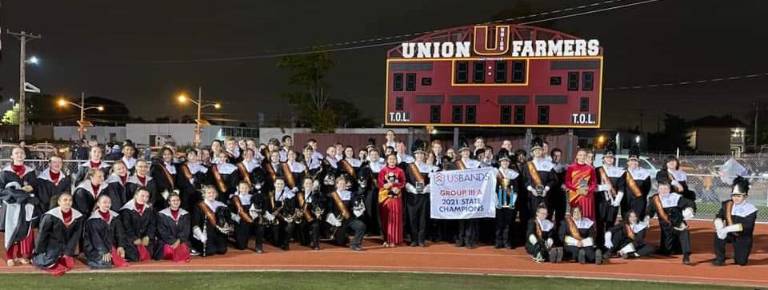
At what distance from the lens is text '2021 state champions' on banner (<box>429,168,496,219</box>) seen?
1131cm

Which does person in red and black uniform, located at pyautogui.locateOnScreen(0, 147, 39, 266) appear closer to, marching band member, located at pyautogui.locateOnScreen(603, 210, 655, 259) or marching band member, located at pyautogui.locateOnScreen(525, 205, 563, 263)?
marching band member, located at pyautogui.locateOnScreen(525, 205, 563, 263)

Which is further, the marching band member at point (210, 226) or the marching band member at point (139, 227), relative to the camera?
the marching band member at point (210, 226)

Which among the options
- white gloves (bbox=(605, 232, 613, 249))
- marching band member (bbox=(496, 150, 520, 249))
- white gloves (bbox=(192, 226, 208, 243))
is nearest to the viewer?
white gloves (bbox=(192, 226, 208, 243))

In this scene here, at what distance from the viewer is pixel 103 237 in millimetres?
9383

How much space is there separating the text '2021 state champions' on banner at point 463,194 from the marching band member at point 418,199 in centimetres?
14

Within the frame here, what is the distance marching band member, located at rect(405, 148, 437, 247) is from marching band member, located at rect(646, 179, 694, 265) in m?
3.72

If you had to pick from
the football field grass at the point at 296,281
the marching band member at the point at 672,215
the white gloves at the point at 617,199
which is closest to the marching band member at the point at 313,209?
the football field grass at the point at 296,281

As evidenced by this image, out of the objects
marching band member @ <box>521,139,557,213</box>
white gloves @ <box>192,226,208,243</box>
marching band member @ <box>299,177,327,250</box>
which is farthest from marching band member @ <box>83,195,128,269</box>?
marching band member @ <box>521,139,557,213</box>

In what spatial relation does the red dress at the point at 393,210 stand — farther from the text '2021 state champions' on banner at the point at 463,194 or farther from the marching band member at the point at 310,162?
the marching band member at the point at 310,162

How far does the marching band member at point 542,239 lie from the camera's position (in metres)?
10.0

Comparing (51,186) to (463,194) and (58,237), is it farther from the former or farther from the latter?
(463,194)

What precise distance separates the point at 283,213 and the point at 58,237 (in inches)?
134

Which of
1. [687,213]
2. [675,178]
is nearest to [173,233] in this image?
[687,213]

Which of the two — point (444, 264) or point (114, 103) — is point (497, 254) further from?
point (114, 103)
